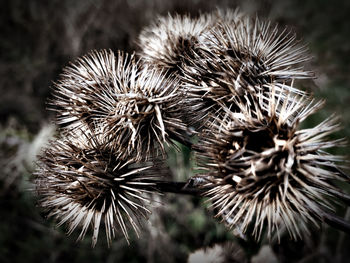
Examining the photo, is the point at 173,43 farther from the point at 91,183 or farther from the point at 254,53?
the point at 91,183

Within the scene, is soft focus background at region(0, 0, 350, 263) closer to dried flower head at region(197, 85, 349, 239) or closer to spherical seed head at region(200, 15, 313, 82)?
spherical seed head at region(200, 15, 313, 82)

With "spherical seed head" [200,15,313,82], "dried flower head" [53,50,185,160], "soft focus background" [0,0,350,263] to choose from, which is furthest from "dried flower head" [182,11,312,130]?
"soft focus background" [0,0,350,263]

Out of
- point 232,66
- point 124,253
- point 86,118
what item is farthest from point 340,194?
point 124,253

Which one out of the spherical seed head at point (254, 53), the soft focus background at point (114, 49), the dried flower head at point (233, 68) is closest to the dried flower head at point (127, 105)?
the dried flower head at point (233, 68)

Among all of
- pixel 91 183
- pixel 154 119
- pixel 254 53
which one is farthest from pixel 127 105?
pixel 254 53

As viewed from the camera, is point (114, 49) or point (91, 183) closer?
point (91, 183)
